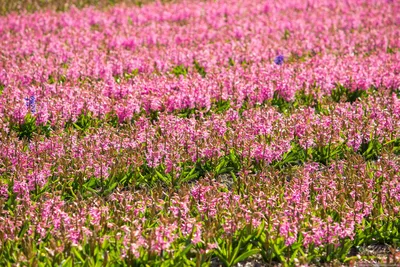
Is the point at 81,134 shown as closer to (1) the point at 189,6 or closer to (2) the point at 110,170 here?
(2) the point at 110,170

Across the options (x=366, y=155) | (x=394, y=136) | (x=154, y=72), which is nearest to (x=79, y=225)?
(x=366, y=155)

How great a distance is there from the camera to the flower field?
5902mm

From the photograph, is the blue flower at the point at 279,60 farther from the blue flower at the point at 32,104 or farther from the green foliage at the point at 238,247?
the green foliage at the point at 238,247

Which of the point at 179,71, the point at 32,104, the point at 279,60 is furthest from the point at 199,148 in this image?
the point at 279,60

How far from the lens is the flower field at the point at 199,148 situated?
5.90 m

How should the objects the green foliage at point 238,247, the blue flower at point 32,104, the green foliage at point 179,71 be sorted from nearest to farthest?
the green foliage at point 238,247, the blue flower at point 32,104, the green foliage at point 179,71

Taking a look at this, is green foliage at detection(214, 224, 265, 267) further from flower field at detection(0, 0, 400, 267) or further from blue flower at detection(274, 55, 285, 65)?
blue flower at detection(274, 55, 285, 65)

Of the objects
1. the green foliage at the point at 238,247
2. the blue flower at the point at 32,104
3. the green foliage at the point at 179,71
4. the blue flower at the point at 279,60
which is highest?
the blue flower at the point at 279,60

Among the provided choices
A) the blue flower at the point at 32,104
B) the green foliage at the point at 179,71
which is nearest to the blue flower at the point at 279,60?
the green foliage at the point at 179,71

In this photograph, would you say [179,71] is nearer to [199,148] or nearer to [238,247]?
[199,148]

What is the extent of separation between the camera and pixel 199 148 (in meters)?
7.84

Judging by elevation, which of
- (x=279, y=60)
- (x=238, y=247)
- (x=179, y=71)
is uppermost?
(x=279, y=60)

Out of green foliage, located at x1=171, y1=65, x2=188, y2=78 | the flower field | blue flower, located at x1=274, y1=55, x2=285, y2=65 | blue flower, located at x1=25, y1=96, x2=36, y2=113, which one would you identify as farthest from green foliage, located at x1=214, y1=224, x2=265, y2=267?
blue flower, located at x1=274, y1=55, x2=285, y2=65

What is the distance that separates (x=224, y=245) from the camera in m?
5.95
